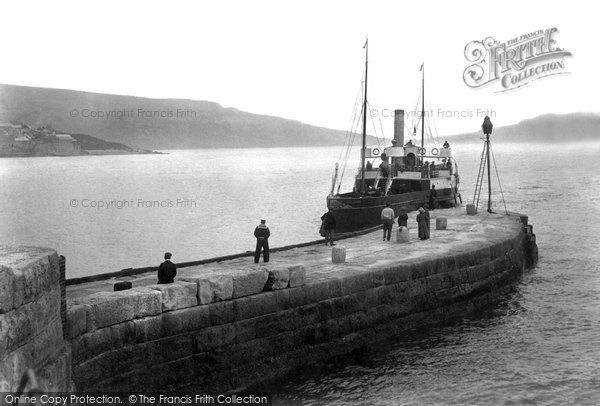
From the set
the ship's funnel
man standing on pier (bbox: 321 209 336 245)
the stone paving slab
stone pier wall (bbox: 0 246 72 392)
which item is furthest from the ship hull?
stone pier wall (bbox: 0 246 72 392)

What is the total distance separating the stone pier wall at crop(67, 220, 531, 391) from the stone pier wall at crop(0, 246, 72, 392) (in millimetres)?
630

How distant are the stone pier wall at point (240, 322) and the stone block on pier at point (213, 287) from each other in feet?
0.07

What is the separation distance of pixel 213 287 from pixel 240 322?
1043 millimetres

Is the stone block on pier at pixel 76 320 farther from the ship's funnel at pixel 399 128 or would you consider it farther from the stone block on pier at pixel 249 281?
the ship's funnel at pixel 399 128

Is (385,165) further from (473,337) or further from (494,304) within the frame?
(473,337)

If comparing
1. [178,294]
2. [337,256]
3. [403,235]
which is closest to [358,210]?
[403,235]

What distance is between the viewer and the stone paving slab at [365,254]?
53.7 feet

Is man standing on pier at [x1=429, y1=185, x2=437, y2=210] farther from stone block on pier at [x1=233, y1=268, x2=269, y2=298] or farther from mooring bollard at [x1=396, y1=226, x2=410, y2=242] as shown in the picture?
stone block on pier at [x1=233, y1=268, x2=269, y2=298]

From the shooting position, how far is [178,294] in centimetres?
1320

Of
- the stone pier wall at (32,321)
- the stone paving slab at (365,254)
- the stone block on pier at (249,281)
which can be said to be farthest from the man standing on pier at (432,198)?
the stone pier wall at (32,321)

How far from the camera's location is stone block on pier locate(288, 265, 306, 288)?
15.4m

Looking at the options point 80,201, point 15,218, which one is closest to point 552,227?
point 15,218

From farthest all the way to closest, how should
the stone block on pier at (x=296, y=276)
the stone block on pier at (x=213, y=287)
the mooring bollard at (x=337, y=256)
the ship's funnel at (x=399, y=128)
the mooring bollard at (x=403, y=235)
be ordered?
the ship's funnel at (x=399, y=128), the mooring bollard at (x=403, y=235), the mooring bollard at (x=337, y=256), the stone block on pier at (x=296, y=276), the stone block on pier at (x=213, y=287)

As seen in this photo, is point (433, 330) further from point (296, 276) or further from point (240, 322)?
point (240, 322)
